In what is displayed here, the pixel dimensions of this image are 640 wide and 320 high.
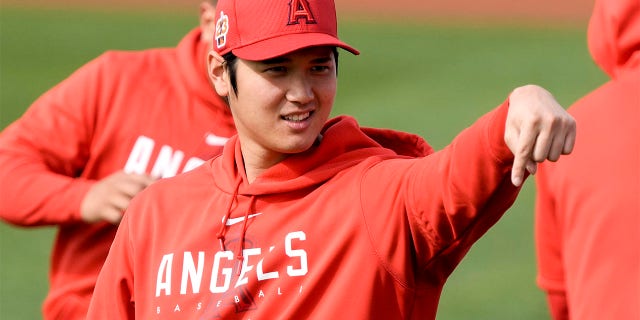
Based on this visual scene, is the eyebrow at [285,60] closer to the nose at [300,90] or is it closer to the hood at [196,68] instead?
the nose at [300,90]

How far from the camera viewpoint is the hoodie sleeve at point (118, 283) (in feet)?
9.86

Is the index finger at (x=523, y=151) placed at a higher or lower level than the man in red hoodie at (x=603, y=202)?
higher

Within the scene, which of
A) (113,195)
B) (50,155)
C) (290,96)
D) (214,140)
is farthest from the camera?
(50,155)

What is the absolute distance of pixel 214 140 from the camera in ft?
13.5

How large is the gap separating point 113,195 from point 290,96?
1.23 m

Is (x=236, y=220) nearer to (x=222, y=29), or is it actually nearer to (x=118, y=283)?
(x=118, y=283)

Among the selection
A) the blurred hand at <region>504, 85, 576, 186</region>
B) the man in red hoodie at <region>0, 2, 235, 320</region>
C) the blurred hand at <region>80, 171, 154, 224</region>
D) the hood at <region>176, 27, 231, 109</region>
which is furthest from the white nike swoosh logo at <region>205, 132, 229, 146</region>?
the blurred hand at <region>504, 85, 576, 186</region>

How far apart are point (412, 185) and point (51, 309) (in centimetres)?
198

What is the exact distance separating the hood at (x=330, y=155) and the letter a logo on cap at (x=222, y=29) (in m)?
0.30

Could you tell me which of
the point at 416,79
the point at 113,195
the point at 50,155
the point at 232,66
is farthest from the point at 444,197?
the point at 416,79

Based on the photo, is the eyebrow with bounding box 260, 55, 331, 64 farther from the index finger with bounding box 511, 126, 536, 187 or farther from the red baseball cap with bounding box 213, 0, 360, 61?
the index finger with bounding box 511, 126, 536, 187

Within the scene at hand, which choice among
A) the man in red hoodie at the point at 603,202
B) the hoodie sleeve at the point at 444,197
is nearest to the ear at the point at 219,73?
the hoodie sleeve at the point at 444,197

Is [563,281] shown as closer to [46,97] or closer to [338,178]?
[338,178]

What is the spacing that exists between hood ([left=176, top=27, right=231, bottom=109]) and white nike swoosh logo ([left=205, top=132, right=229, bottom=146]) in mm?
113
